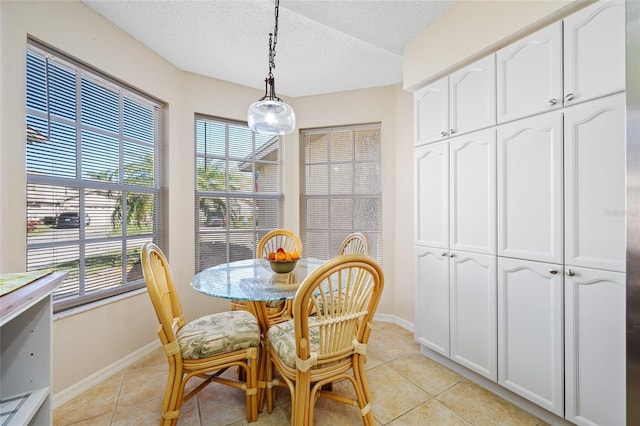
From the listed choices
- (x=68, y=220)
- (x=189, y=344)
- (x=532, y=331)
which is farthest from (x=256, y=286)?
(x=532, y=331)

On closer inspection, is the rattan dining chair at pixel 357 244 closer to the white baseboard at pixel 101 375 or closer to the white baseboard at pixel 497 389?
the white baseboard at pixel 497 389

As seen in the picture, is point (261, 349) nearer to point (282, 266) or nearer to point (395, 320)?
point (282, 266)

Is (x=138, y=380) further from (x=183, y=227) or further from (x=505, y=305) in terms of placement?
(x=505, y=305)

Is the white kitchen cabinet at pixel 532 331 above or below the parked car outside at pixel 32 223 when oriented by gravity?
below

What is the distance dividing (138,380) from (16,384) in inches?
46.4

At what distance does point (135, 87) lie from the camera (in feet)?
7.20

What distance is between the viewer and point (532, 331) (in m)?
1.52

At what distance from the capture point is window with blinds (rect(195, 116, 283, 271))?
2.79 metres

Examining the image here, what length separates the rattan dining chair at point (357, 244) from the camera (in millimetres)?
2236

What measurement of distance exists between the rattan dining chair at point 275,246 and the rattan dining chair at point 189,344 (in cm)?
45

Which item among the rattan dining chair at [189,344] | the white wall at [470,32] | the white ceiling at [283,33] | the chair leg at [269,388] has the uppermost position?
the white ceiling at [283,33]

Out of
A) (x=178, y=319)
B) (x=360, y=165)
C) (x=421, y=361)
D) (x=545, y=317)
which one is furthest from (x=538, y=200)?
(x=178, y=319)

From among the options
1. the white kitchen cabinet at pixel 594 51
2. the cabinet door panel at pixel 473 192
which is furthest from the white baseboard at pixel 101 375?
the white kitchen cabinet at pixel 594 51

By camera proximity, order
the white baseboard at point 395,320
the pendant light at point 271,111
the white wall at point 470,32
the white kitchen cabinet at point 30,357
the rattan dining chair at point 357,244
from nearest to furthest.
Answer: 1. the white kitchen cabinet at point 30,357
2. the white wall at point 470,32
3. the pendant light at point 271,111
4. the rattan dining chair at point 357,244
5. the white baseboard at point 395,320
